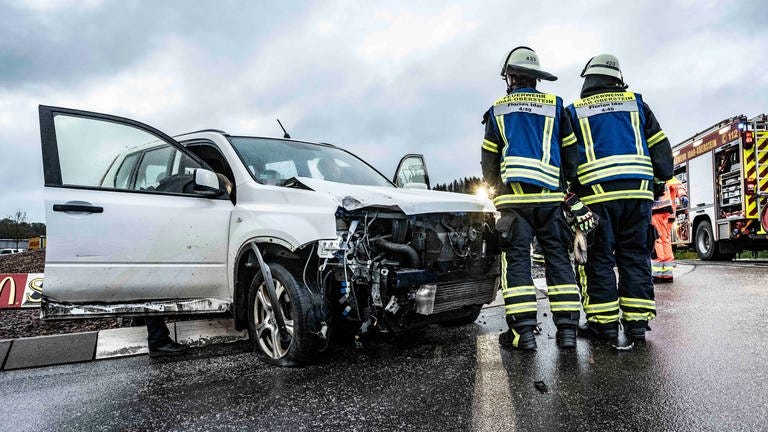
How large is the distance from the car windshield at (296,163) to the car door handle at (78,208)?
1054 mm

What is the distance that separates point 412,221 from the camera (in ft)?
10.9

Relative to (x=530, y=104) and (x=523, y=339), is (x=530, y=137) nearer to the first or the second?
(x=530, y=104)

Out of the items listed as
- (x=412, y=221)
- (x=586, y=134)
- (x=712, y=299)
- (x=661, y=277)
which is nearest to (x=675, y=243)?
(x=661, y=277)

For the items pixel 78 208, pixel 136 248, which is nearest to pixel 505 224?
pixel 136 248

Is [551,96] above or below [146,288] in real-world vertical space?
above

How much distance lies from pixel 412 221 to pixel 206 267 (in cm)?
161

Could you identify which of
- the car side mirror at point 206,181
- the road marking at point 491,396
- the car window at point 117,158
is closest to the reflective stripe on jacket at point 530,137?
the road marking at point 491,396

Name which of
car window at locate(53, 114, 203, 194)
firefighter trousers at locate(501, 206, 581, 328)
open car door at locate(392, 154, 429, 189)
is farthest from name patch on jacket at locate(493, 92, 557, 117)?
car window at locate(53, 114, 203, 194)

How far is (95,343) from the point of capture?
4.07 m

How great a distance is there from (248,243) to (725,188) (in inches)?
475

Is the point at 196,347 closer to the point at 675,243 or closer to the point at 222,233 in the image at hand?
the point at 222,233

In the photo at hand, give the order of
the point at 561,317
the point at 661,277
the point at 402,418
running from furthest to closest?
1. the point at 661,277
2. the point at 561,317
3. the point at 402,418

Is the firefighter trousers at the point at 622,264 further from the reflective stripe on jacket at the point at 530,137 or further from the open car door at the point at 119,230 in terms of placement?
the open car door at the point at 119,230

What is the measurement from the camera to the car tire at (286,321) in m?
3.23
